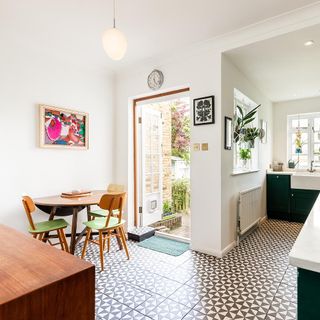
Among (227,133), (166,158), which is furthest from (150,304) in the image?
(166,158)

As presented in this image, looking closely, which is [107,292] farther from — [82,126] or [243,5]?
[243,5]

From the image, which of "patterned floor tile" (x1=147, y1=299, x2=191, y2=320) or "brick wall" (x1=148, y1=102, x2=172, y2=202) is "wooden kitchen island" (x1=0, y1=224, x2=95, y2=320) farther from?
"brick wall" (x1=148, y1=102, x2=172, y2=202)

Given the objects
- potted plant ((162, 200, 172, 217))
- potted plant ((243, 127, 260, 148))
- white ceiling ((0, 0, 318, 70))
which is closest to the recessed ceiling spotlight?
white ceiling ((0, 0, 318, 70))

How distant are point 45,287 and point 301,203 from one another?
4.74 m

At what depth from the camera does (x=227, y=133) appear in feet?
9.74

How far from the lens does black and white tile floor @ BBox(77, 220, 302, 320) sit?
1823 millimetres

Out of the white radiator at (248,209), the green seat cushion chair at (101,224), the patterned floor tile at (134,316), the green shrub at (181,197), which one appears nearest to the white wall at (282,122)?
the white radiator at (248,209)

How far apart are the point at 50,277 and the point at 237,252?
2787 mm

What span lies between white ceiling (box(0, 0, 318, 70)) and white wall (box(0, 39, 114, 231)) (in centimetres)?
25

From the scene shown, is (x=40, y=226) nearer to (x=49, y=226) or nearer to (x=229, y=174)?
(x=49, y=226)

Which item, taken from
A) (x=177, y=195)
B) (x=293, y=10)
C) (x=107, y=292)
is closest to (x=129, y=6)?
(x=293, y=10)

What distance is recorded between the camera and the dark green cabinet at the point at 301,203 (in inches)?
167

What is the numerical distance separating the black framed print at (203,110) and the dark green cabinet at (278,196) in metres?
2.52

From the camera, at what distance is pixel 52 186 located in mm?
3053
